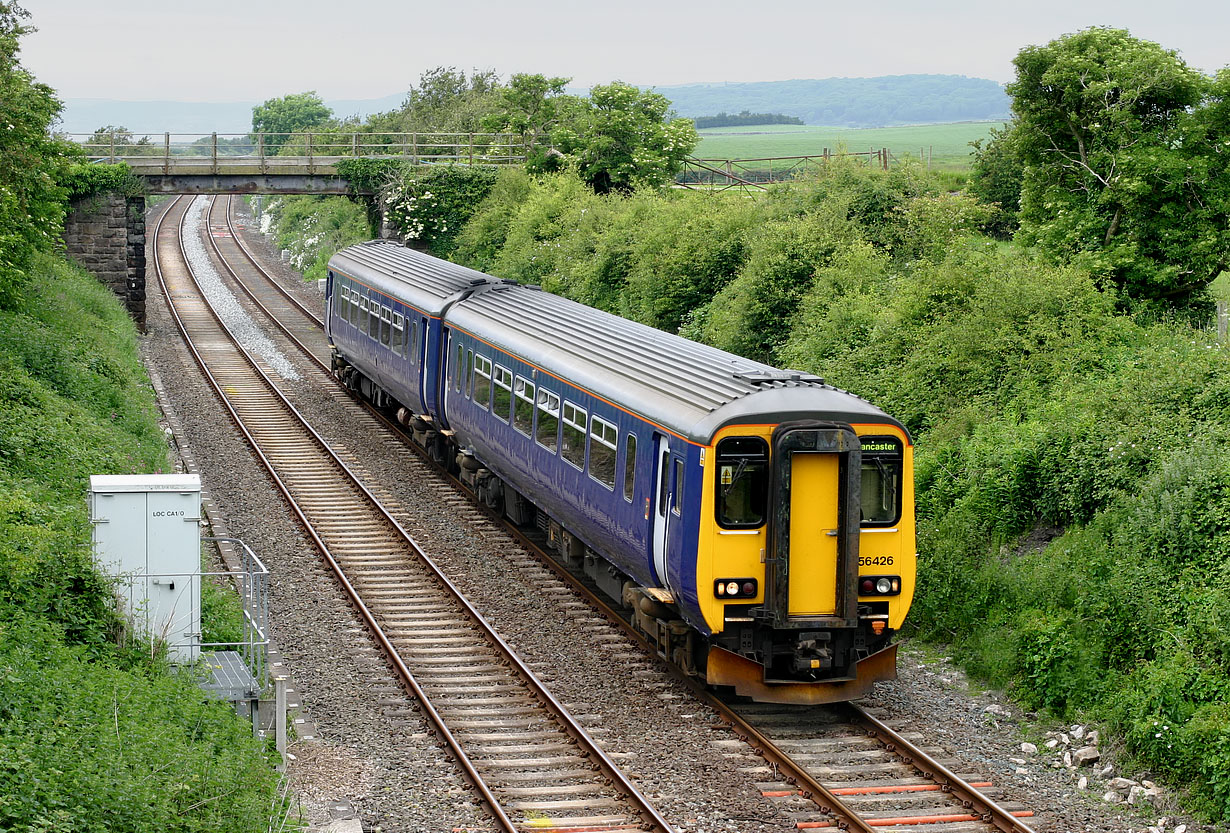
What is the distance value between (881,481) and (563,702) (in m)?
3.81

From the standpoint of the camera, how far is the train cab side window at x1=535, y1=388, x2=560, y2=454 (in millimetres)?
16656

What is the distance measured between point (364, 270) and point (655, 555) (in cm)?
1708

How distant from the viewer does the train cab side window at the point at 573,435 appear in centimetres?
1570

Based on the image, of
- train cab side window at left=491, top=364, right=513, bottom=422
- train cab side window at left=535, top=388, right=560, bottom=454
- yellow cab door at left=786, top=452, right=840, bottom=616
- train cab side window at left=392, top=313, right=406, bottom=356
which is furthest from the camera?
train cab side window at left=392, top=313, right=406, bottom=356

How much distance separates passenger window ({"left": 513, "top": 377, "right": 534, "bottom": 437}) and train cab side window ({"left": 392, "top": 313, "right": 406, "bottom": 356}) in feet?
22.1

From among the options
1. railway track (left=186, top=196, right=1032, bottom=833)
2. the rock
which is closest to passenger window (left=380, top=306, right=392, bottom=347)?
railway track (left=186, top=196, right=1032, bottom=833)

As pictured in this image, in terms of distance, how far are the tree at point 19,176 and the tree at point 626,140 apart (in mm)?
17911

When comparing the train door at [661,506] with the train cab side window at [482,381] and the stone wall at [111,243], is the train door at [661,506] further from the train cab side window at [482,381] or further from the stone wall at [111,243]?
the stone wall at [111,243]

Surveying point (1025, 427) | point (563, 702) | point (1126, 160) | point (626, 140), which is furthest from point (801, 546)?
point (626, 140)

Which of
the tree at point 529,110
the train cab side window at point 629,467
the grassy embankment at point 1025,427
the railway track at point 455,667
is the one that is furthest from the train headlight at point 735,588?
the tree at point 529,110

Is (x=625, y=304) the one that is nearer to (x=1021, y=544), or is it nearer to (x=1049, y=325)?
(x=1049, y=325)

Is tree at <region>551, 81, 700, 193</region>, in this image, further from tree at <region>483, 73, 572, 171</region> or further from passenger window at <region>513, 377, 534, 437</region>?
passenger window at <region>513, 377, 534, 437</region>

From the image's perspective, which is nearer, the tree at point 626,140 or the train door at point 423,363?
the train door at point 423,363

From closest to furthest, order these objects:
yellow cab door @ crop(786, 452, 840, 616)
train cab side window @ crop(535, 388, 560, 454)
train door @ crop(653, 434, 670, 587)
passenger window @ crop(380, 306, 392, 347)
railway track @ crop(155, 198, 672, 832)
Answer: railway track @ crop(155, 198, 672, 832) < yellow cab door @ crop(786, 452, 840, 616) < train door @ crop(653, 434, 670, 587) < train cab side window @ crop(535, 388, 560, 454) < passenger window @ crop(380, 306, 392, 347)
